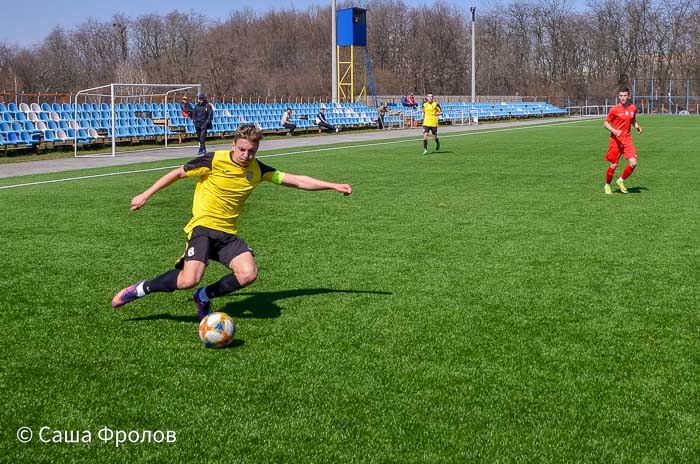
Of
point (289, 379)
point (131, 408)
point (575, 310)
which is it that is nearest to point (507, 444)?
point (289, 379)

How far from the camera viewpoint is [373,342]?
571cm

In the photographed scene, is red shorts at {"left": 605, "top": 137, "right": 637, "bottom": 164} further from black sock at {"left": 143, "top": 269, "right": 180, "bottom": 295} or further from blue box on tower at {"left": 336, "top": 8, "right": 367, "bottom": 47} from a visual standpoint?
blue box on tower at {"left": 336, "top": 8, "right": 367, "bottom": 47}

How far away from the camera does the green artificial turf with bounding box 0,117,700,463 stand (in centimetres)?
415

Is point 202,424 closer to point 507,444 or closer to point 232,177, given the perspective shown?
point 507,444

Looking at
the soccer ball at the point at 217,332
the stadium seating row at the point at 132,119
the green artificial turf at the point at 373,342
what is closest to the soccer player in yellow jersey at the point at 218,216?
the green artificial turf at the point at 373,342

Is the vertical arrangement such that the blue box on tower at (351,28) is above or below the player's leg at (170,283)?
above

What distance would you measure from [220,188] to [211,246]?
1.49 ft

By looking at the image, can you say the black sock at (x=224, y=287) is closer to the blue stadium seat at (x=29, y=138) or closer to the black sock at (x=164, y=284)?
the black sock at (x=164, y=284)

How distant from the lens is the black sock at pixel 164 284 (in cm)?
617

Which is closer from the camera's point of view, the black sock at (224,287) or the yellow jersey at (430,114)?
the black sock at (224,287)

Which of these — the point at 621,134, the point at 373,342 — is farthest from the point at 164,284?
the point at 621,134

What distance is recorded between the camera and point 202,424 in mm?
4316

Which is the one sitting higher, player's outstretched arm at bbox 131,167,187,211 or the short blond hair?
the short blond hair

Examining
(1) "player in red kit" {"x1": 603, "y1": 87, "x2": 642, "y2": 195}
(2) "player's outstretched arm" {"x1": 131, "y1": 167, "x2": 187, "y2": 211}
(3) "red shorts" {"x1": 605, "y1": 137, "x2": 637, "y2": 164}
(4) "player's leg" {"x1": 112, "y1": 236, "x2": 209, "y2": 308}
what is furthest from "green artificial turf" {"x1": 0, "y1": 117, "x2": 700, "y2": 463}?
(3) "red shorts" {"x1": 605, "y1": 137, "x2": 637, "y2": 164}
